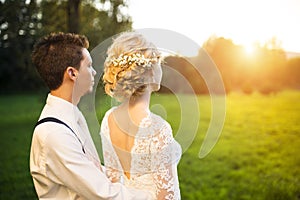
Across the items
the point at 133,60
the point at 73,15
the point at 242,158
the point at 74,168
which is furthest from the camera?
the point at 73,15

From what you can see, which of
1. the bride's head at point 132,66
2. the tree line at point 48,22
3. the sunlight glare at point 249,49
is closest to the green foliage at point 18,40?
the tree line at point 48,22

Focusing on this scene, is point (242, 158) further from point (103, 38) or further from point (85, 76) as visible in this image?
point (85, 76)

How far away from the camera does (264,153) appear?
5.00 m

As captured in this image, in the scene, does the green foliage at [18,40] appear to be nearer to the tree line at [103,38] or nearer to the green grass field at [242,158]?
the tree line at [103,38]

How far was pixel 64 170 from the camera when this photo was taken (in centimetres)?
132

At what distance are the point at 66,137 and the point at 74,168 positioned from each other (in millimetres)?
96

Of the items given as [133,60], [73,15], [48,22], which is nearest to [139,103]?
[133,60]

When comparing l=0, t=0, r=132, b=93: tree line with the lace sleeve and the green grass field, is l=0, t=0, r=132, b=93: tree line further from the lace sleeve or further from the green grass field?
the lace sleeve

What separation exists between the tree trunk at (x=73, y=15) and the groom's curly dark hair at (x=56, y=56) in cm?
394

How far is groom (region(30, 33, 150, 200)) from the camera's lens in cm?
131

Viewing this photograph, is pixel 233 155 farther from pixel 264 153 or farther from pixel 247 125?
pixel 247 125

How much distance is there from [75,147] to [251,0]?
3.34 meters

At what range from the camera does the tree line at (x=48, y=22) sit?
5109mm

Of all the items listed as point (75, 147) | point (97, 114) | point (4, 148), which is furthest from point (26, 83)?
point (75, 147)
